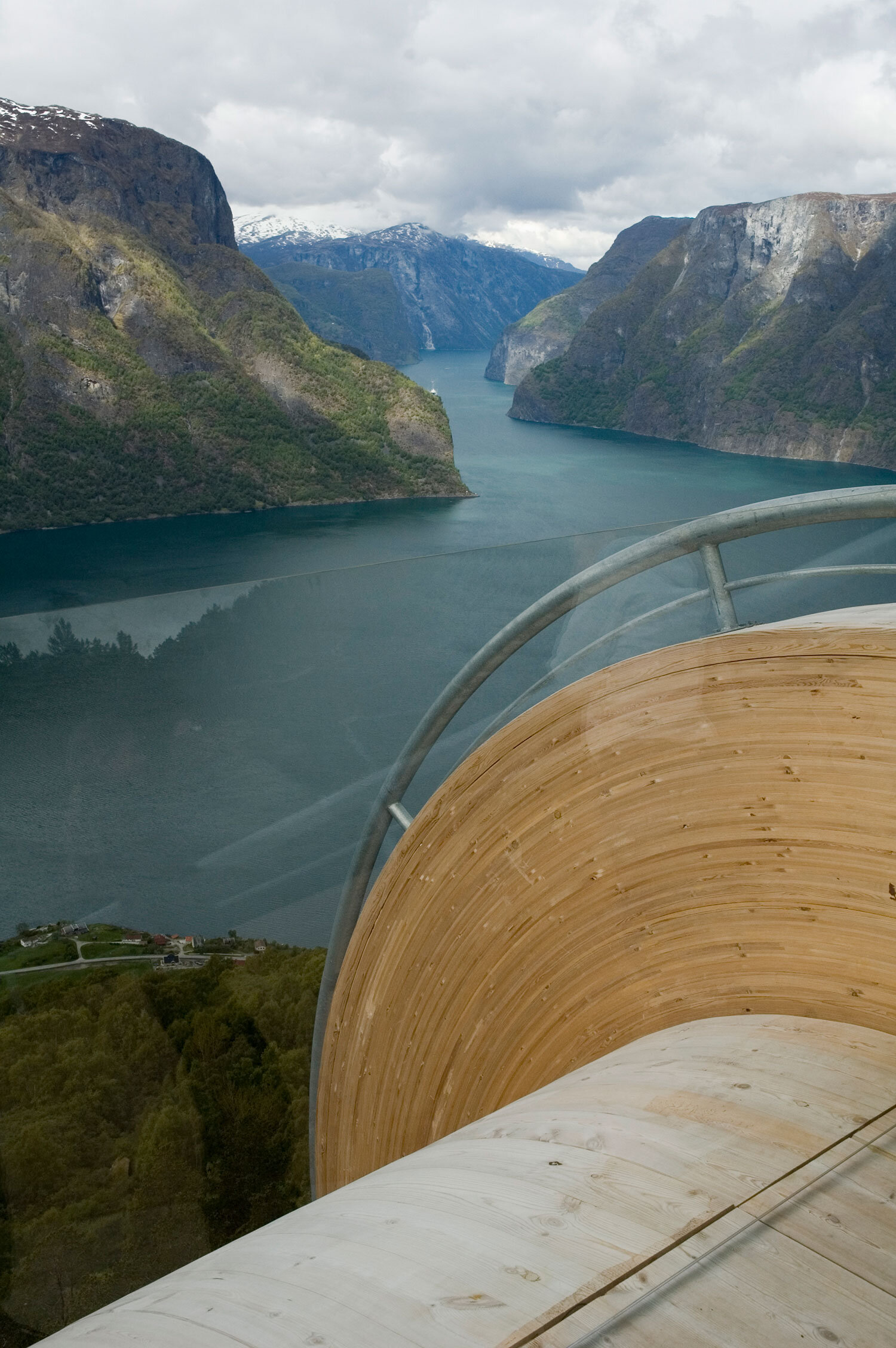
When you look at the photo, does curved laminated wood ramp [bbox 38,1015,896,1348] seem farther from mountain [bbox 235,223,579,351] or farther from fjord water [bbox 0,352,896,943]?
mountain [bbox 235,223,579,351]

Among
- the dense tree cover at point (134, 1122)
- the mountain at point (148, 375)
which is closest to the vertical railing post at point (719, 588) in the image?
the dense tree cover at point (134, 1122)

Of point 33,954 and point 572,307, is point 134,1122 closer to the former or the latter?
point 33,954

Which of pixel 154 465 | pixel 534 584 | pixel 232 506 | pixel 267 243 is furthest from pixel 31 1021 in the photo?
pixel 267 243

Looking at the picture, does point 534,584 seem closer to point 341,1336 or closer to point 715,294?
point 341,1336

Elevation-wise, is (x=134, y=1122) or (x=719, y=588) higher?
(x=719, y=588)

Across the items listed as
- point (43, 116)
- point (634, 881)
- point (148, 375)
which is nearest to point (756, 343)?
point (148, 375)

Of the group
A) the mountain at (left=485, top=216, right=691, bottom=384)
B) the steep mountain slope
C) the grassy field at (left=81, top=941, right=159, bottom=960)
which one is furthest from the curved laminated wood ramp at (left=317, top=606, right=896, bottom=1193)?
the steep mountain slope
